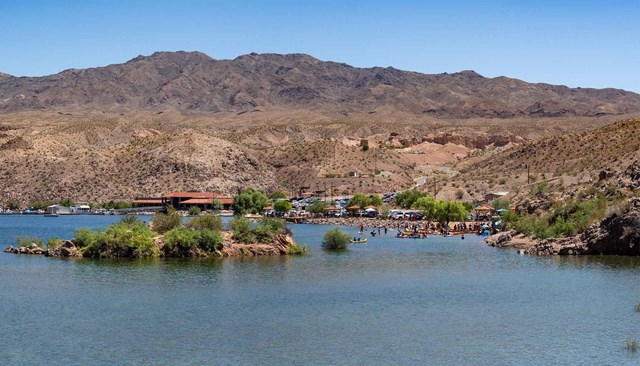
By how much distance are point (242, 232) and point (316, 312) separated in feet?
81.5

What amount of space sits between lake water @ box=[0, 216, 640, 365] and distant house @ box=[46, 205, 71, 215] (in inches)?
3670

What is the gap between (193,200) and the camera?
14938 cm

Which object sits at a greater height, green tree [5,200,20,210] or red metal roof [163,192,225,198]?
red metal roof [163,192,225,198]

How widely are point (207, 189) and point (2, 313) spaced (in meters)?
128

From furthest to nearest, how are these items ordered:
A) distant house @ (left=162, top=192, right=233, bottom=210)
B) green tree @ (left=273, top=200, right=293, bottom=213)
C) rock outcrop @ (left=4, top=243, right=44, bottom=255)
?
distant house @ (left=162, top=192, right=233, bottom=210)
green tree @ (left=273, top=200, right=293, bottom=213)
rock outcrop @ (left=4, top=243, right=44, bottom=255)

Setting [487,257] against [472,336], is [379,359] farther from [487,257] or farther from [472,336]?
[487,257]

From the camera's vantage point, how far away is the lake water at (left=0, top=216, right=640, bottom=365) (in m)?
31.5

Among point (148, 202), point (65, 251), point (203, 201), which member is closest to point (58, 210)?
point (148, 202)

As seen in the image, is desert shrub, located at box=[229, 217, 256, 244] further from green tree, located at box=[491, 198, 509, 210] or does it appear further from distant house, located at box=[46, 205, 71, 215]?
distant house, located at box=[46, 205, 71, 215]

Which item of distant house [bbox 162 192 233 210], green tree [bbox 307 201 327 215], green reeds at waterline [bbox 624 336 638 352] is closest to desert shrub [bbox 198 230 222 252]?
green reeds at waterline [bbox 624 336 638 352]

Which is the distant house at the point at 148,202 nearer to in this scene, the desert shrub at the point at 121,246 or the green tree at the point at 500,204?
the green tree at the point at 500,204

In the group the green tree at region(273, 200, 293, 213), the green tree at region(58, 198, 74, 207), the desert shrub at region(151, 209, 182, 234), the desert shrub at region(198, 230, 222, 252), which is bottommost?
the desert shrub at region(198, 230, 222, 252)

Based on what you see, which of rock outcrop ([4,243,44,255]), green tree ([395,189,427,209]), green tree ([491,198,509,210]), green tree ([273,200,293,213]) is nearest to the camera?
rock outcrop ([4,243,44,255])

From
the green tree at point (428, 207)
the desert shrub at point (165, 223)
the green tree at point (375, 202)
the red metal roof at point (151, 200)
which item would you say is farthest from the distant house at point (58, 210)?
the desert shrub at point (165, 223)
